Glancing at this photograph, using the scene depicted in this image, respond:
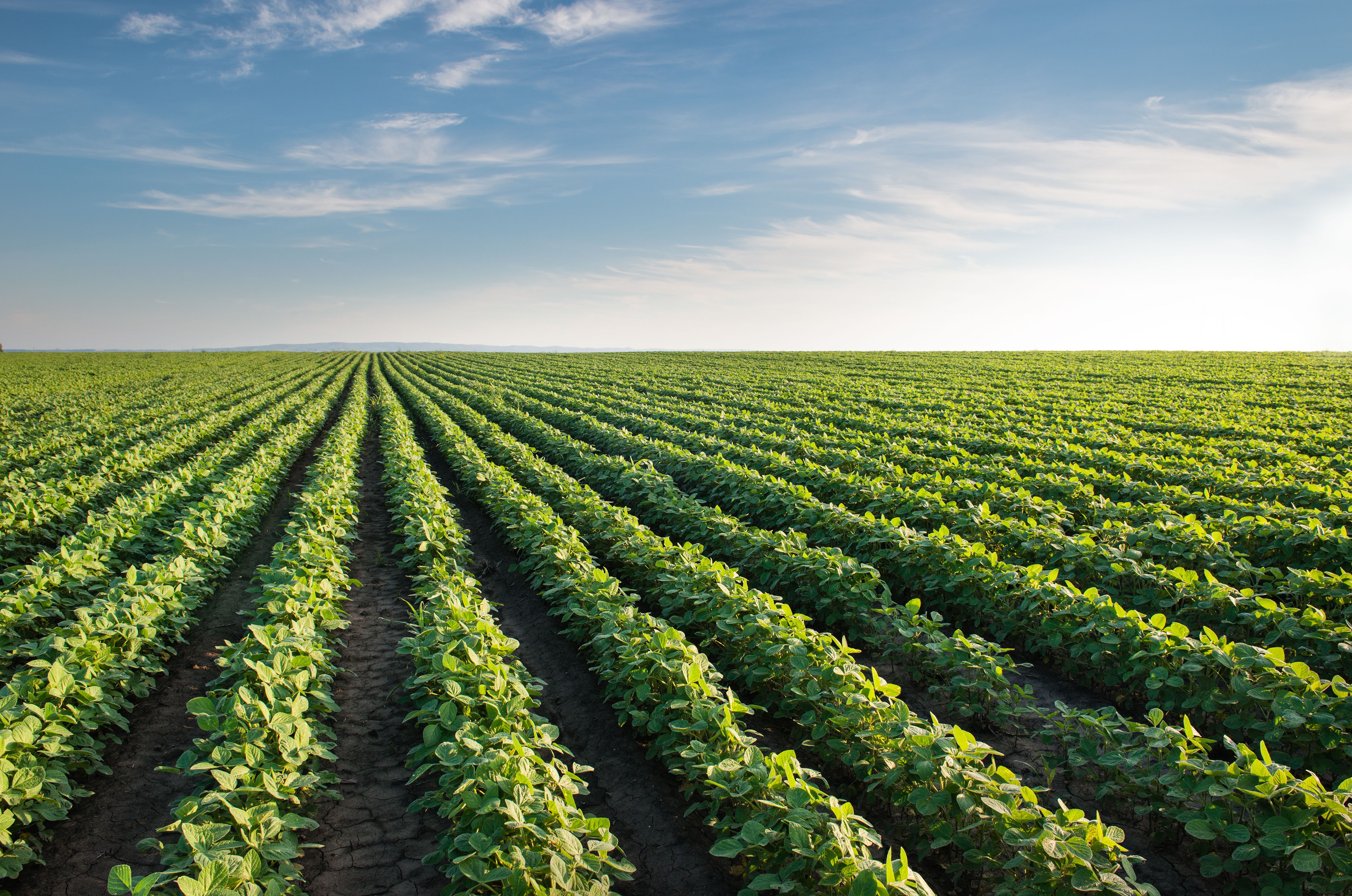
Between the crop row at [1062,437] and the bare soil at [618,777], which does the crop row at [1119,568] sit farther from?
the crop row at [1062,437]

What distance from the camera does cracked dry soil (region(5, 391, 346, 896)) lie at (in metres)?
3.61

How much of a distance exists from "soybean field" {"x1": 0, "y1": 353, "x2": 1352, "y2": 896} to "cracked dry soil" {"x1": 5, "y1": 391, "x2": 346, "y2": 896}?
27mm

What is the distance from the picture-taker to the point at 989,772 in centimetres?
334

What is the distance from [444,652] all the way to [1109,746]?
4682mm

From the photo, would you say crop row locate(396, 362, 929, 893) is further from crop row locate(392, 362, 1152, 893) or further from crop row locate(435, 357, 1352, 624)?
crop row locate(435, 357, 1352, 624)

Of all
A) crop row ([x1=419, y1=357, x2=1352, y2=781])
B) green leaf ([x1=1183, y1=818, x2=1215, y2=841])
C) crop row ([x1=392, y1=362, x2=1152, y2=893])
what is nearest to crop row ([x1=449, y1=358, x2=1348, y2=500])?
crop row ([x1=419, y1=357, x2=1352, y2=781])

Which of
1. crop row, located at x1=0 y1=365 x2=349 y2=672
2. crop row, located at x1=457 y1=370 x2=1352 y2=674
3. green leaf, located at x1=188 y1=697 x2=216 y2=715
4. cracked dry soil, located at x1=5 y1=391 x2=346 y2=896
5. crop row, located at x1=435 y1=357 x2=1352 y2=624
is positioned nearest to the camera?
cracked dry soil, located at x1=5 y1=391 x2=346 y2=896

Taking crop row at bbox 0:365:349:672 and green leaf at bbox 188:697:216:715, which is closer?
green leaf at bbox 188:697:216:715

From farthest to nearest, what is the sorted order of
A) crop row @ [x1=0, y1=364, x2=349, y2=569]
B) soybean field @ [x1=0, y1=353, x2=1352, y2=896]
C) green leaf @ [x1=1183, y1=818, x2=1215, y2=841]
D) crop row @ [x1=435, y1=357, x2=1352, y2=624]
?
1. crop row @ [x1=0, y1=364, x2=349, y2=569]
2. crop row @ [x1=435, y1=357, x2=1352, y2=624]
3. soybean field @ [x1=0, y1=353, x2=1352, y2=896]
4. green leaf @ [x1=1183, y1=818, x2=1215, y2=841]

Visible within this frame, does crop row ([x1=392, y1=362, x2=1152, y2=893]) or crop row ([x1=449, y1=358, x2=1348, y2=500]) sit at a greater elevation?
crop row ([x1=449, y1=358, x2=1348, y2=500])

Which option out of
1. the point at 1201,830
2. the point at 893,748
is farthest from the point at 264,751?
the point at 1201,830

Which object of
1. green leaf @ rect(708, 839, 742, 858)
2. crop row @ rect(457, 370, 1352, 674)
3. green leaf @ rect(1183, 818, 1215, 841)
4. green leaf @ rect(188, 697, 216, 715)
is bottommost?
green leaf @ rect(708, 839, 742, 858)

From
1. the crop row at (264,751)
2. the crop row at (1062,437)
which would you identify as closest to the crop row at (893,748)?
the crop row at (264,751)

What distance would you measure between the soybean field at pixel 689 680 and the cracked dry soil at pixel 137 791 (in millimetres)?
27
